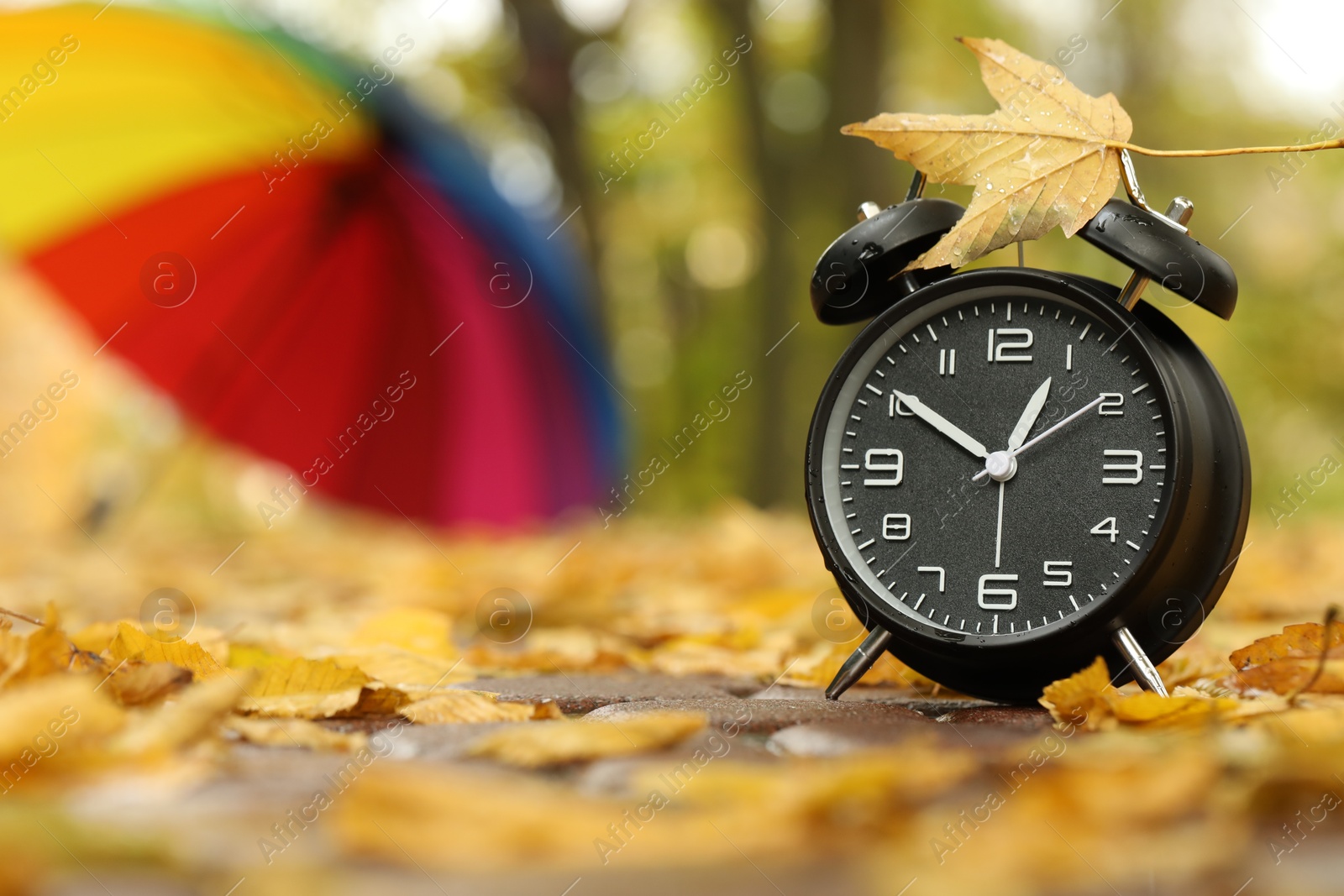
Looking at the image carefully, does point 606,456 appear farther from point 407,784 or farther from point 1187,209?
point 407,784

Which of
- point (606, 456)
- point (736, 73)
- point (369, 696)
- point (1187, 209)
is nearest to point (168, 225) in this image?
point (606, 456)

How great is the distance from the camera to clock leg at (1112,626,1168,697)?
160 centimetres

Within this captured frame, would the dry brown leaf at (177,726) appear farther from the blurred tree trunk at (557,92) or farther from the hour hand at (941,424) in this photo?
the blurred tree trunk at (557,92)

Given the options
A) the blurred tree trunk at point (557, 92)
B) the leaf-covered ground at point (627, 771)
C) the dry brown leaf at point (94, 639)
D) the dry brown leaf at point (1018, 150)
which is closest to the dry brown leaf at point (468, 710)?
the leaf-covered ground at point (627, 771)

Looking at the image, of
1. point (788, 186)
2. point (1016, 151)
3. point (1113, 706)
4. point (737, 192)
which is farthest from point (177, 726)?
point (737, 192)

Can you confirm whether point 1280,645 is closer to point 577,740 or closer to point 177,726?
point 577,740

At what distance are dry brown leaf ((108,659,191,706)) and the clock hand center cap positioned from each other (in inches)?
48.3

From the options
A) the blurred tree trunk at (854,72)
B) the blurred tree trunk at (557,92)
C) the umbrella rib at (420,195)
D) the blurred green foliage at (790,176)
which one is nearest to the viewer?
the blurred tree trunk at (854,72)

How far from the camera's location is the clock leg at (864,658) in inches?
71.2

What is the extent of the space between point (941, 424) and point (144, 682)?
1.24m

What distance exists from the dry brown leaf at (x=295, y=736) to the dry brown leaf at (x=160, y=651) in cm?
23

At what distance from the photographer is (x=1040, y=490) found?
5.78ft

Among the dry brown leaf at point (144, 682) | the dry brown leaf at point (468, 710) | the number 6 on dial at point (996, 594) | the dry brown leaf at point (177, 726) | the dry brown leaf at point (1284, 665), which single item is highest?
the dry brown leaf at point (177, 726)

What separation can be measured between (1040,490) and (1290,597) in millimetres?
1923
